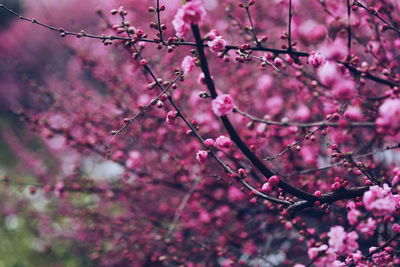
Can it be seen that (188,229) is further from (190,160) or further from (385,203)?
(385,203)

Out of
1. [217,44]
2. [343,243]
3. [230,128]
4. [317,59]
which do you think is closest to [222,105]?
[230,128]

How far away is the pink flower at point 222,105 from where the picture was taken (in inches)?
74.7

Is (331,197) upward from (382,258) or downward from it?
upward

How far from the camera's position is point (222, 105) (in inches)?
74.9

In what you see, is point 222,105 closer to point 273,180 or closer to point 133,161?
point 273,180

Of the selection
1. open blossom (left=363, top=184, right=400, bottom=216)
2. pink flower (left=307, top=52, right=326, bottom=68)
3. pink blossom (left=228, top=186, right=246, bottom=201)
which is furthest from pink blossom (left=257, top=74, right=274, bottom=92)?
open blossom (left=363, top=184, right=400, bottom=216)

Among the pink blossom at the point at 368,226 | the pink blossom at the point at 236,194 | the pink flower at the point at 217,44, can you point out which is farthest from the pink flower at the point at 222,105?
the pink blossom at the point at 236,194

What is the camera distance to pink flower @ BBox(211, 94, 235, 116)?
6.22 ft

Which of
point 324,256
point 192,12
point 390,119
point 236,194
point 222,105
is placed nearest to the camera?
point 390,119

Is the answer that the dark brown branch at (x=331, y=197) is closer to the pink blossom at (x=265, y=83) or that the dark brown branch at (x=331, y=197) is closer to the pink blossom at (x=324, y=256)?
the pink blossom at (x=324, y=256)

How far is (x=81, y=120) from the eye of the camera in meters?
4.08

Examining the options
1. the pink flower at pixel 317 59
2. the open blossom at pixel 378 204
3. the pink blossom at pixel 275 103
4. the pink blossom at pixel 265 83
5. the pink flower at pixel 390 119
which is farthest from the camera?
the pink blossom at pixel 265 83

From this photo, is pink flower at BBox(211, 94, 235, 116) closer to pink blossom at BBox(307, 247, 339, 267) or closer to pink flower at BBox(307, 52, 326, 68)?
pink flower at BBox(307, 52, 326, 68)

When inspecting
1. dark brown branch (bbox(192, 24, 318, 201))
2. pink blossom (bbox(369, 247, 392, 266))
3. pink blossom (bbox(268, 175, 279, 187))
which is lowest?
pink blossom (bbox(369, 247, 392, 266))
